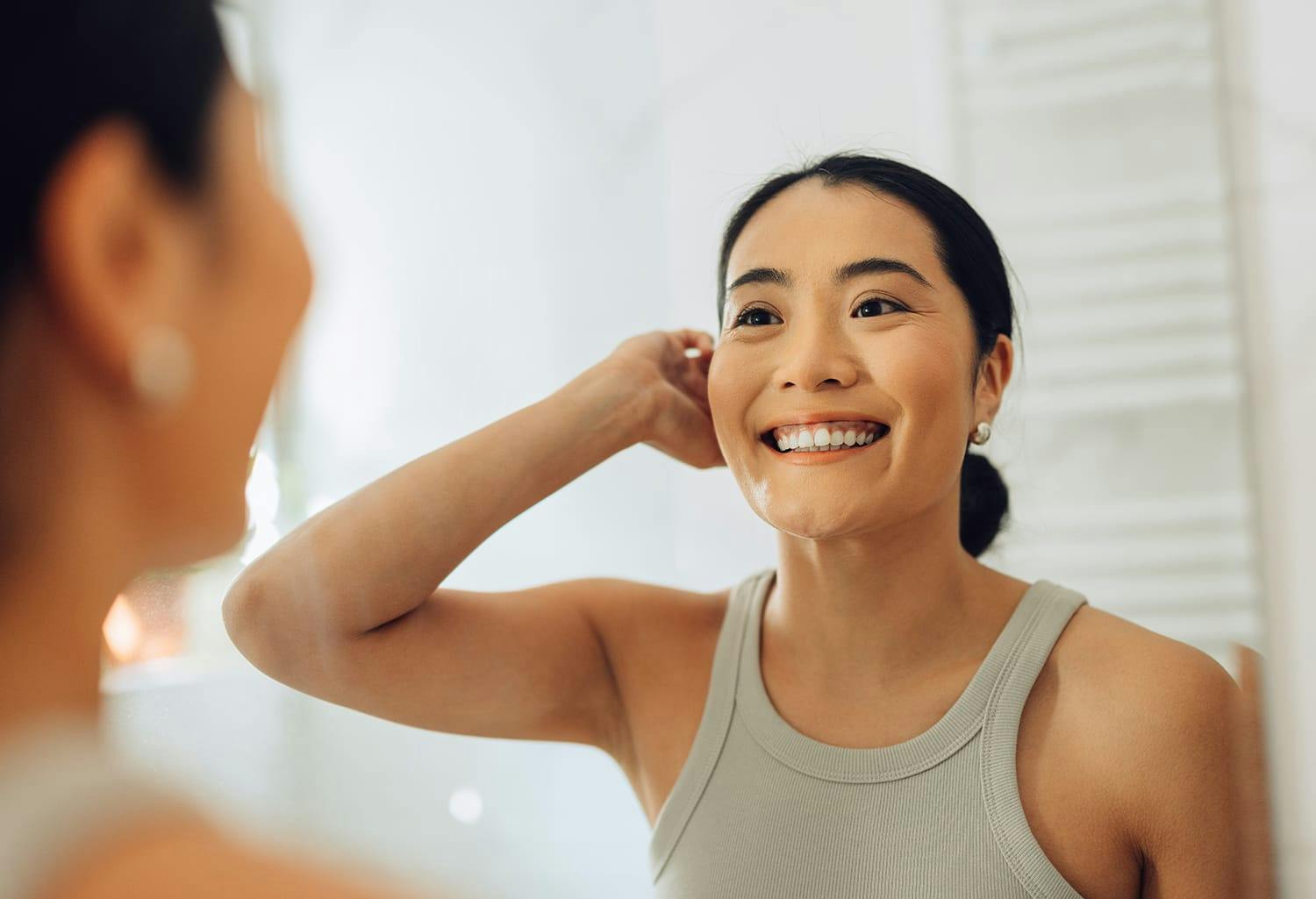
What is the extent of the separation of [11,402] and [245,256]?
6 cm

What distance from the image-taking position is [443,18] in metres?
0.94

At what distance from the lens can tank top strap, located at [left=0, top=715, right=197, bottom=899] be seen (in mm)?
222

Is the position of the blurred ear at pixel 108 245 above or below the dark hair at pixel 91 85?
below

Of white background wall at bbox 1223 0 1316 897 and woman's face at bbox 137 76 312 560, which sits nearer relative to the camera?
woman's face at bbox 137 76 312 560

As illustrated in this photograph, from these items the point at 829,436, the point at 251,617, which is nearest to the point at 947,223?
the point at 829,436

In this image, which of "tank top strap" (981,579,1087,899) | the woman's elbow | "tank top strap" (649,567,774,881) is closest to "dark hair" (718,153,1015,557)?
"tank top strap" (981,579,1087,899)

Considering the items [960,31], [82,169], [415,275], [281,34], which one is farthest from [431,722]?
[960,31]

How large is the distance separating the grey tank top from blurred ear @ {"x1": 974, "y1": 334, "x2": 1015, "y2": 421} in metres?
0.13

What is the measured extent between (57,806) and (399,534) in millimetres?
491

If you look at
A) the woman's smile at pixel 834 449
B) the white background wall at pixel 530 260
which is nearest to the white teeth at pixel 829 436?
the woman's smile at pixel 834 449

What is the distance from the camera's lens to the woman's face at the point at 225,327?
247 millimetres

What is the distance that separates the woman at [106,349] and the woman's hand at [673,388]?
23.3 inches

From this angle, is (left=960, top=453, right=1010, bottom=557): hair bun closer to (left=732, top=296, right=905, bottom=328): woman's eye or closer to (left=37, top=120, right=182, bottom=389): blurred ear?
(left=732, top=296, right=905, bottom=328): woman's eye

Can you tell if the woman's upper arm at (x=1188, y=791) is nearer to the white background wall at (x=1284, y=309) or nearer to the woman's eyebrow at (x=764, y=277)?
the white background wall at (x=1284, y=309)
